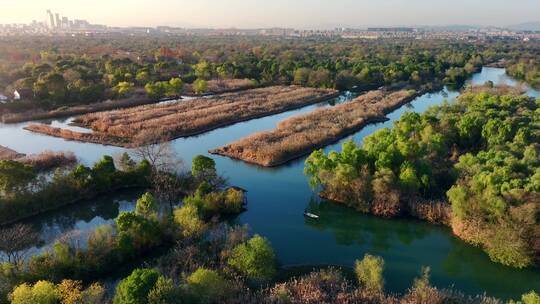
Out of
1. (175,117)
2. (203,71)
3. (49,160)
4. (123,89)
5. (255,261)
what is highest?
(203,71)

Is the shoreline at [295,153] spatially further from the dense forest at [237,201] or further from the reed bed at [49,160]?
the reed bed at [49,160]

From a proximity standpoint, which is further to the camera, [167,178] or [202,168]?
[167,178]

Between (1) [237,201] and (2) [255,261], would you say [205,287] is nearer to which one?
(2) [255,261]

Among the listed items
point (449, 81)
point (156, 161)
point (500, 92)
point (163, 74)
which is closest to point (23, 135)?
point (156, 161)

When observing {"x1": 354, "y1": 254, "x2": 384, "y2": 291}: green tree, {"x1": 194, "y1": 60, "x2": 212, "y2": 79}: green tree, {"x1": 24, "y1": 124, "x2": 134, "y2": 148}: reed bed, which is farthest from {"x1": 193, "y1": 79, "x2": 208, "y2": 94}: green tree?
{"x1": 354, "y1": 254, "x2": 384, "y2": 291}: green tree

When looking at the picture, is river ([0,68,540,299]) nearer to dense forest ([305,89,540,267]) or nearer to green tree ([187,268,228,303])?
dense forest ([305,89,540,267])

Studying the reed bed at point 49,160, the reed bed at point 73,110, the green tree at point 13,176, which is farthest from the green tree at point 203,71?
the green tree at point 13,176

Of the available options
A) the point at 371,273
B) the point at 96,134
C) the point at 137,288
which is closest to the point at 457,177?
the point at 371,273
